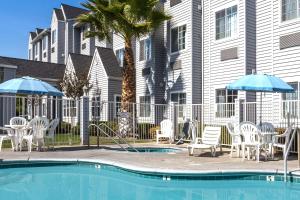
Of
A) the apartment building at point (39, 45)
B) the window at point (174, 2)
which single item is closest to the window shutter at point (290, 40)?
the window at point (174, 2)

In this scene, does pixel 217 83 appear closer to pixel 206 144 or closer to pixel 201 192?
pixel 206 144

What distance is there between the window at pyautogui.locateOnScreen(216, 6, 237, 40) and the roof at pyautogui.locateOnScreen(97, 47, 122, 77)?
9645 mm

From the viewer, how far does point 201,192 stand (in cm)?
856

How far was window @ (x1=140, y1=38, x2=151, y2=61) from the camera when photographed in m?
23.7

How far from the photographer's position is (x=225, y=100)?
18859 mm

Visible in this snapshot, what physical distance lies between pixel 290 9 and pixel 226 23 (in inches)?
150

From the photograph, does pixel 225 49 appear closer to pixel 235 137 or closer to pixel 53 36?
pixel 235 137

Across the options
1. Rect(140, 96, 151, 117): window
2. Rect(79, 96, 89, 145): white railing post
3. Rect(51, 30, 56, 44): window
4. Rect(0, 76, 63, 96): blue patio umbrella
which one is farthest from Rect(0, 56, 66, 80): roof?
Rect(0, 76, 63, 96): blue patio umbrella

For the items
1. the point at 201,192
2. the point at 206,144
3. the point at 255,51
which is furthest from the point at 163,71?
the point at 201,192

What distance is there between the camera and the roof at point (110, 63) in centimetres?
2675

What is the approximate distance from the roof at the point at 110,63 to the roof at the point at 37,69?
22.0 feet

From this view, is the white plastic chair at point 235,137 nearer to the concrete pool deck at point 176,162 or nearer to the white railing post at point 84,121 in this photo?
the concrete pool deck at point 176,162

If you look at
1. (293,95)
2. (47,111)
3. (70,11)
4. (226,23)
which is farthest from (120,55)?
(70,11)

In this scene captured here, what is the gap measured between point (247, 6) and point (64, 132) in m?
12.9
